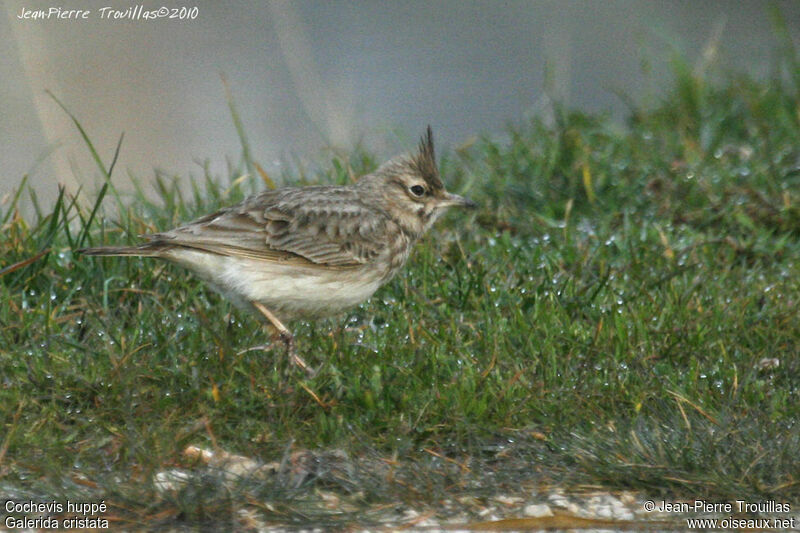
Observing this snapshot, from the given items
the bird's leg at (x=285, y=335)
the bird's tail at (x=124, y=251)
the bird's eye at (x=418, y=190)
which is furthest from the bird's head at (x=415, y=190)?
the bird's tail at (x=124, y=251)

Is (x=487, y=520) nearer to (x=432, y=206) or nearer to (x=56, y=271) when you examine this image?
(x=432, y=206)

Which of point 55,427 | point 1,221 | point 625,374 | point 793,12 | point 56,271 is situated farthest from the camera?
point 793,12

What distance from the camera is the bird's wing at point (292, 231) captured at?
19.6ft

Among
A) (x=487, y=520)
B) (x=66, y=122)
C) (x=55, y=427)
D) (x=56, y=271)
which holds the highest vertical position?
(x=66, y=122)

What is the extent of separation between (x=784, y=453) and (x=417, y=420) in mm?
1520

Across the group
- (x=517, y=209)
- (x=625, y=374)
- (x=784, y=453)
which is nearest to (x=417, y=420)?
(x=625, y=374)

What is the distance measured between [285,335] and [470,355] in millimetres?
908

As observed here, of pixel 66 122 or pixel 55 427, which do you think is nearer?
pixel 55 427

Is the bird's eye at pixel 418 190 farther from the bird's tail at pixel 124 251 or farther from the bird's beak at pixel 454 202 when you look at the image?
the bird's tail at pixel 124 251

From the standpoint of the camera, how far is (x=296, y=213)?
6.31 meters

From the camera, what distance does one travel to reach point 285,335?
5.79 m

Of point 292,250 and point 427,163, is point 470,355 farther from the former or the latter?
point 427,163

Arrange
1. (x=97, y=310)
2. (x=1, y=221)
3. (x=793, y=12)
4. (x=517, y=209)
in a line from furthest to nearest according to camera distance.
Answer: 1. (x=793, y=12)
2. (x=517, y=209)
3. (x=1, y=221)
4. (x=97, y=310)

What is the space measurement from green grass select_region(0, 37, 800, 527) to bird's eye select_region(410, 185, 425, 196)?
43cm
